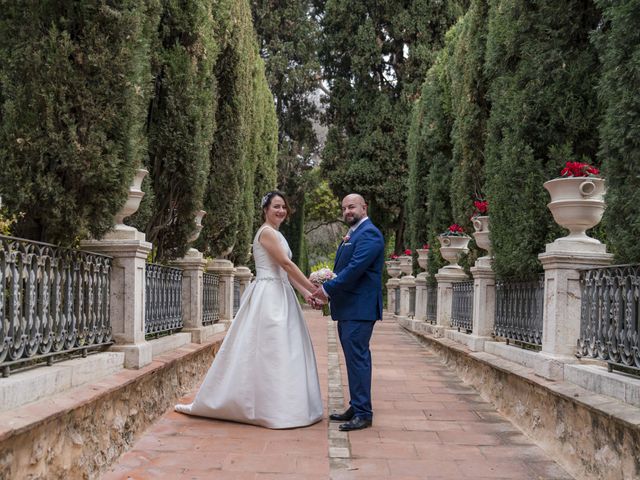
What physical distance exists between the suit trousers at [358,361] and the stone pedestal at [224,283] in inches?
255

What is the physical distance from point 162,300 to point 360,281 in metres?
2.80

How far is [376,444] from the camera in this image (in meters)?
5.55

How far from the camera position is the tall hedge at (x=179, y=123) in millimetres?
8102

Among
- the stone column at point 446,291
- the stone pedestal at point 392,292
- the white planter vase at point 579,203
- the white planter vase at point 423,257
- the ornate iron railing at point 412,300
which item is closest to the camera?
the white planter vase at point 579,203

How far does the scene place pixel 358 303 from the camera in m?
6.01

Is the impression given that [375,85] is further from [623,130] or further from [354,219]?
[623,130]

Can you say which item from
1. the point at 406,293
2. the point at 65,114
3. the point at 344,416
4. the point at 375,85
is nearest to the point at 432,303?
the point at 406,293

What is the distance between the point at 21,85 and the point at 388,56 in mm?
25275

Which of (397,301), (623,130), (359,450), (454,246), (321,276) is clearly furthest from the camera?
(397,301)

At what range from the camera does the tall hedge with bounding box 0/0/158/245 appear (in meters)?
4.83

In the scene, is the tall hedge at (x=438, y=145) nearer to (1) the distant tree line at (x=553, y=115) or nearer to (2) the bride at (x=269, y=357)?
(1) the distant tree line at (x=553, y=115)

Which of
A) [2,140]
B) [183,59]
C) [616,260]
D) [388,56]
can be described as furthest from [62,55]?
[388,56]

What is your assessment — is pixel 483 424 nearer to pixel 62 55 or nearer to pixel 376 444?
pixel 376 444

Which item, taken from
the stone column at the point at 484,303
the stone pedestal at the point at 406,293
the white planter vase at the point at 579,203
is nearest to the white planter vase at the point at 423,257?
the stone pedestal at the point at 406,293
